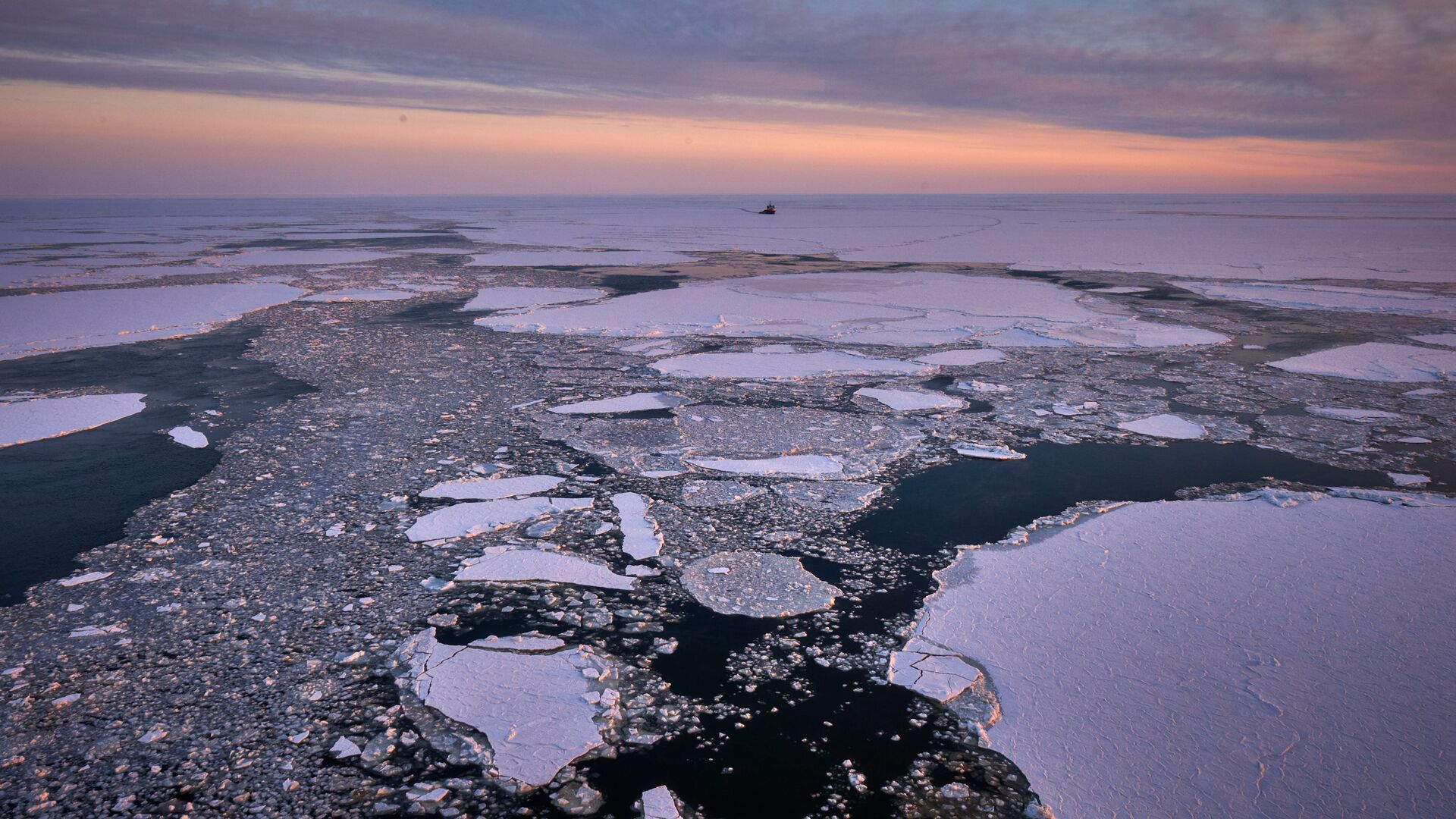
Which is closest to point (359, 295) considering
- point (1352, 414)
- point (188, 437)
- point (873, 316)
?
point (188, 437)

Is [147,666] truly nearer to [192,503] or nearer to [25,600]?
[25,600]

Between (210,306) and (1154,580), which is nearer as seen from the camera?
(1154,580)

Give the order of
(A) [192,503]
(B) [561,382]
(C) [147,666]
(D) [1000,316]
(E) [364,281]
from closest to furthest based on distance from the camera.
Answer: (C) [147,666], (A) [192,503], (B) [561,382], (D) [1000,316], (E) [364,281]

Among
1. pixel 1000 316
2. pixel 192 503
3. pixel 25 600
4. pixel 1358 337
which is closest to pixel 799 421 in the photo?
pixel 192 503

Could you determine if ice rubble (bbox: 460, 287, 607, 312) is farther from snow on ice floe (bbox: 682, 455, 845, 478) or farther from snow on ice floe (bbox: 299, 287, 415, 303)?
snow on ice floe (bbox: 682, 455, 845, 478)

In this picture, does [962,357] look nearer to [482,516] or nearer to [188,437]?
[482,516]
